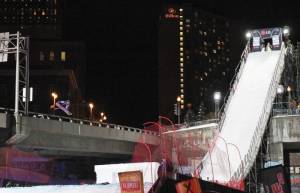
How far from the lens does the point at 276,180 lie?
14953 mm

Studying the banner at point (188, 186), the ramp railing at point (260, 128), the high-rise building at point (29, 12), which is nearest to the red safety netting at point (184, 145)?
the ramp railing at point (260, 128)

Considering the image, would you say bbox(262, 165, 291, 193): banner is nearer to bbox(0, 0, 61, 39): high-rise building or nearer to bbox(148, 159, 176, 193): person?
bbox(148, 159, 176, 193): person

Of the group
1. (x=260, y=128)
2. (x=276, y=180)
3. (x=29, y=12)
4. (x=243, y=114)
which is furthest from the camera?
(x=29, y=12)

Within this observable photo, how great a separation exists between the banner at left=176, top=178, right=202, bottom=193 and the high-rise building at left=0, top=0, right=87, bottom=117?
89.9 meters

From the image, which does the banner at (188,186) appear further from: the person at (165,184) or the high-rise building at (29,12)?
the high-rise building at (29,12)

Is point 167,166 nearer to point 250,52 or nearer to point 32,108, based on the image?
point 250,52

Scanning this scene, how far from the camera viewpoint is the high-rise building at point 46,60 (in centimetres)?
10425

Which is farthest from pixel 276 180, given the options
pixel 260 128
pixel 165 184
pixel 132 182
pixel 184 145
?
pixel 184 145

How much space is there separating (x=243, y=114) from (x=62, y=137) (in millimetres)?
16294

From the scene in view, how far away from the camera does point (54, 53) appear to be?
129 metres

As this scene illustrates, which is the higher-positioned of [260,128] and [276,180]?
[260,128]

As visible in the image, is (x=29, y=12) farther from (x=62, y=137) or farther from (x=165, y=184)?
(x=165, y=184)

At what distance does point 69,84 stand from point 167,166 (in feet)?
323

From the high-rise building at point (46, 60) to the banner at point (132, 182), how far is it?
8838 cm
